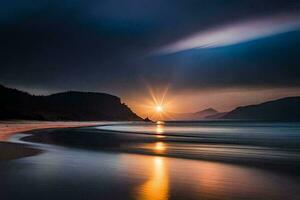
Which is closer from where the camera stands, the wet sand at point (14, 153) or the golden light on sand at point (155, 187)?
the golden light on sand at point (155, 187)

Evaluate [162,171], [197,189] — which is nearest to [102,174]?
[162,171]

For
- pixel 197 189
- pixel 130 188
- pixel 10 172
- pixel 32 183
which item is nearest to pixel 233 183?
pixel 197 189

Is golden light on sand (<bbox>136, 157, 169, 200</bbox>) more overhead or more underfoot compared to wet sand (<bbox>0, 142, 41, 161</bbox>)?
more underfoot

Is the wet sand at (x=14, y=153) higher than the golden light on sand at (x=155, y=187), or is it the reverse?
the wet sand at (x=14, y=153)

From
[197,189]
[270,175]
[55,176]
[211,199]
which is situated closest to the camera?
[211,199]

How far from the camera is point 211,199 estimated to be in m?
10.7

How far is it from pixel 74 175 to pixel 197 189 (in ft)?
18.1

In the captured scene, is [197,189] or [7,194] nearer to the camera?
[7,194]

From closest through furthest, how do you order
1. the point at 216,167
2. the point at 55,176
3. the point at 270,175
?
the point at 55,176, the point at 270,175, the point at 216,167

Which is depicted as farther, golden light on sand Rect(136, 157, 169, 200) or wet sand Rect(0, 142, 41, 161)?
wet sand Rect(0, 142, 41, 161)

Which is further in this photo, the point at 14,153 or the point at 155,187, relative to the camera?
the point at 14,153

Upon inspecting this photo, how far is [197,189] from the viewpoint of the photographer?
12.2 m

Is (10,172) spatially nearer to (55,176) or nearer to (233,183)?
(55,176)

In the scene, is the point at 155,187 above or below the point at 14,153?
below
